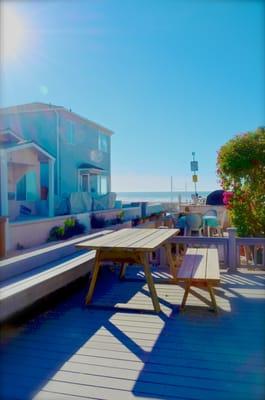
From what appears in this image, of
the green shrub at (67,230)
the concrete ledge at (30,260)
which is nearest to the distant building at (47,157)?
the green shrub at (67,230)

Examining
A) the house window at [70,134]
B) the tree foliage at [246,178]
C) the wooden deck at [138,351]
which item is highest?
the house window at [70,134]

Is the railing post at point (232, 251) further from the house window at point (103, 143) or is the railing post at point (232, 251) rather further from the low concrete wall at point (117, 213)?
the house window at point (103, 143)

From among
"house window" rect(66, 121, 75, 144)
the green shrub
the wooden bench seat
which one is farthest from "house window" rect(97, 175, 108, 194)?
the wooden bench seat

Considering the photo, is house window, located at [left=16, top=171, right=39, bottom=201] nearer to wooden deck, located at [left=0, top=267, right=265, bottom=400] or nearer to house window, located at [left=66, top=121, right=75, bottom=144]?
house window, located at [left=66, top=121, right=75, bottom=144]

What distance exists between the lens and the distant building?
11.9 m

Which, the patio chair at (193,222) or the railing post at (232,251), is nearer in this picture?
the railing post at (232,251)

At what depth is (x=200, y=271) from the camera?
11.8ft

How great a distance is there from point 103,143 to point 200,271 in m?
16.8

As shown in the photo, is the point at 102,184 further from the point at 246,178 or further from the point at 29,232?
the point at 246,178

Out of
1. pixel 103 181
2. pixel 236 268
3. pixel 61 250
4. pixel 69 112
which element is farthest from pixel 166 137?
pixel 103 181

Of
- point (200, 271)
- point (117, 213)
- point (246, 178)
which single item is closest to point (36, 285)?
point (200, 271)

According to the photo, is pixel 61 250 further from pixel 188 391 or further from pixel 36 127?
pixel 36 127

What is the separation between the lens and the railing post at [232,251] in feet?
17.0

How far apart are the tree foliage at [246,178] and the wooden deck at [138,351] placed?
7.38 feet
